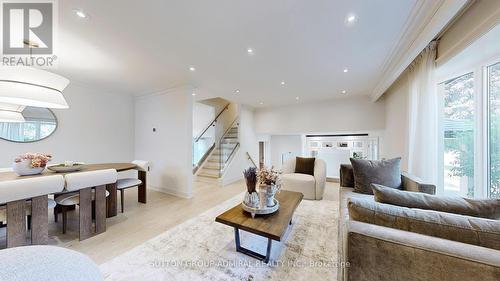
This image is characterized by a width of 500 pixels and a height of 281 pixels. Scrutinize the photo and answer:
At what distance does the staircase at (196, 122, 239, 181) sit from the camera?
548 centimetres

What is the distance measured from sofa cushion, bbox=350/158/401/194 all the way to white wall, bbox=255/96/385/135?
2.69 meters

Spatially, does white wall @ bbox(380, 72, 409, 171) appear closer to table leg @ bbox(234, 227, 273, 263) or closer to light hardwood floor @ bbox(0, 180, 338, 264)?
table leg @ bbox(234, 227, 273, 263)

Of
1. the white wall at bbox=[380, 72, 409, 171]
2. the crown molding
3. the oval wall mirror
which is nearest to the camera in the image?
the crown molding

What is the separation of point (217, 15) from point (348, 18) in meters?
1.35

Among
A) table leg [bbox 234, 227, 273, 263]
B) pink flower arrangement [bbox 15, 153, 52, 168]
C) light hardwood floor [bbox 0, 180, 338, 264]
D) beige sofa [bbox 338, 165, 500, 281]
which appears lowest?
light hardwood floor [bbox 0, 180, 338, 264]

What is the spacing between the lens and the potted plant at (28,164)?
2.07 meters

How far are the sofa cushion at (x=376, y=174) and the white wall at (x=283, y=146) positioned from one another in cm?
421

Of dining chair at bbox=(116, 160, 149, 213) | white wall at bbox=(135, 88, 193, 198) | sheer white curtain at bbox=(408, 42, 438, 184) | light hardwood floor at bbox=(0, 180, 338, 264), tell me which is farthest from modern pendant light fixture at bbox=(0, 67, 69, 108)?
sheer white curtain at bbox=(408, 42, 438, 184)

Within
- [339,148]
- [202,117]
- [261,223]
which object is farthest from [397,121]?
[202,117]

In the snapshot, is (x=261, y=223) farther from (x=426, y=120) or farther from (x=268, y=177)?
(x=426, y=120)

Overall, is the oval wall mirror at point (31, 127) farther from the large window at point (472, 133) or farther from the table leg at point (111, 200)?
the large window at point (472, 133)

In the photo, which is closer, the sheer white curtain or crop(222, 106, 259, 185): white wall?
the sheer white curtain

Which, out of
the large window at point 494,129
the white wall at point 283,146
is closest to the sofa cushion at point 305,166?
the large window at point 494,129

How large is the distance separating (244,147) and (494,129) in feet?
16.6
